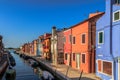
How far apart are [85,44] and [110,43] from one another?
31.9ft

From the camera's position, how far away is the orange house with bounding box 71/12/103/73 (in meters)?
32.5

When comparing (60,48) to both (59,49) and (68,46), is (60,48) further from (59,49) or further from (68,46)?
(68,46)

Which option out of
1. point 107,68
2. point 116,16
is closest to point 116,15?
point 116,16

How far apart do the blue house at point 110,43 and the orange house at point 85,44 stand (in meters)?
4.70

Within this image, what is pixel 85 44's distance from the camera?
3388cm

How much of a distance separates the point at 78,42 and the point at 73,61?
4.53m

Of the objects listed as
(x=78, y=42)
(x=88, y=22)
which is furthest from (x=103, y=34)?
(x=78, y=42)

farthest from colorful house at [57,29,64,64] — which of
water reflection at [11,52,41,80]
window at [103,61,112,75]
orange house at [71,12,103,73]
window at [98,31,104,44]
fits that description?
window at [103,61,112,75]

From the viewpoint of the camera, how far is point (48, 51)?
2692 inches

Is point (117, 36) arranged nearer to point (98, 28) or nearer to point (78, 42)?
point (98, 28)

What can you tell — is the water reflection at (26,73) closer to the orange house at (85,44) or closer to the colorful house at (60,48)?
the colorful house at (60,48)

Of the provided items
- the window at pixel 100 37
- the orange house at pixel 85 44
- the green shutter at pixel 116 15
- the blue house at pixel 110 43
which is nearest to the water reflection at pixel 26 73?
the orange house at pixel 85 44

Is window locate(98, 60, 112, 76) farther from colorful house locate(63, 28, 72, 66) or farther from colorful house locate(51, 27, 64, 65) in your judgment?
colorful house locate(51, 27, 64, 65)

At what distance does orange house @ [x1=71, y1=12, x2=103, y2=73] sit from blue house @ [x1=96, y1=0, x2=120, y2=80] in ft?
15.4
